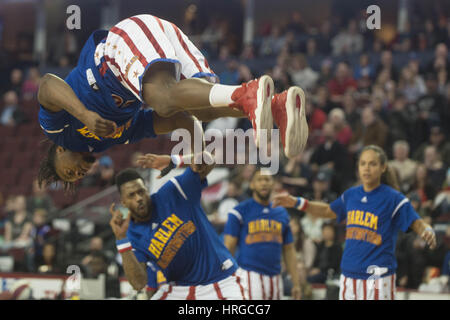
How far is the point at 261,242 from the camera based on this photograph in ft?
22.6

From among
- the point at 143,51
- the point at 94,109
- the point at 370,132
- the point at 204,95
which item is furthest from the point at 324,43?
the point at 204,95

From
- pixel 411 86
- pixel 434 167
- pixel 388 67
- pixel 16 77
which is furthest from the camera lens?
pixel 16 77

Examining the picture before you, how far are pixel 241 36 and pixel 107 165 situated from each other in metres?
6.16

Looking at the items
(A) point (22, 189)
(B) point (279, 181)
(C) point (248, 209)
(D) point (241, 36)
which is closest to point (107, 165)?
(A) point (22, 189)

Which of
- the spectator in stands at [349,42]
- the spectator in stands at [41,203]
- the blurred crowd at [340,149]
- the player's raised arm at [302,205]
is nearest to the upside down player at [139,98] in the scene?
the player's raised arm at [302,205]

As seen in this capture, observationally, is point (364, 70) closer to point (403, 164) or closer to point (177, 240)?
point (403, 164)

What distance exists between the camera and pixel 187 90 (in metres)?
3.74

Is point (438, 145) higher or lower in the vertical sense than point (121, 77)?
lower

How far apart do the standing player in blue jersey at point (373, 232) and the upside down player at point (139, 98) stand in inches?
68.5

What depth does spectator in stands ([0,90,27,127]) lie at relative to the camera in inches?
549

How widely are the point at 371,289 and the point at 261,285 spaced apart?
1.53 metres

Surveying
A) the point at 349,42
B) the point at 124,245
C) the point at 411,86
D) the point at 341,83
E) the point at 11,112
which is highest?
the point at 349,42

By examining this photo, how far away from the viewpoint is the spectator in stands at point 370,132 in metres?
9.40
